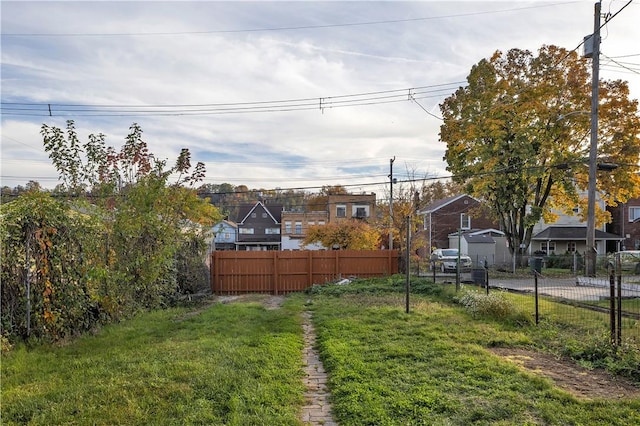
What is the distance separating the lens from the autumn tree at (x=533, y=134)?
22.1 meters

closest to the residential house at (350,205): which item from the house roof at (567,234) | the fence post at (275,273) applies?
the house roof at (567,234)

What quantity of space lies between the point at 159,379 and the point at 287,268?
12689 millimetres

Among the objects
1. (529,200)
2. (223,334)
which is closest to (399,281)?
(223,334)

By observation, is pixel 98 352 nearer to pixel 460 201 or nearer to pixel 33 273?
pixel 33 273

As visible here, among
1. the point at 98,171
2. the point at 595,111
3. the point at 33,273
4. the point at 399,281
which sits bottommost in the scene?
the point at 399,281

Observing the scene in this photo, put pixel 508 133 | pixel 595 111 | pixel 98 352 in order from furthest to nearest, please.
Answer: pixel 508 133 < pixel 595 111 < pixel 98 352

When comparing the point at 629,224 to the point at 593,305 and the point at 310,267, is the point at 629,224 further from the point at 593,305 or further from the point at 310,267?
the point at 593,305

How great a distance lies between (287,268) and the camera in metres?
17.4

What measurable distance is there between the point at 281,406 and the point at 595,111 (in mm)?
18458

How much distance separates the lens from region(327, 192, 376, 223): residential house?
154 ft

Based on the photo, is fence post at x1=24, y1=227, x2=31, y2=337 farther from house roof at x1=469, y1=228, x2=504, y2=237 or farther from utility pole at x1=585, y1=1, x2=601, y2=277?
house roof at x1=469, y1=228, x2=504, y2=237

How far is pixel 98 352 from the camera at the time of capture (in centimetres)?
611

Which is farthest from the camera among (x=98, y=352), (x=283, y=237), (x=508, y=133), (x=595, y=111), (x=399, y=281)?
(x=283, y=237)

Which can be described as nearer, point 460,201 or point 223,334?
point 223,334
